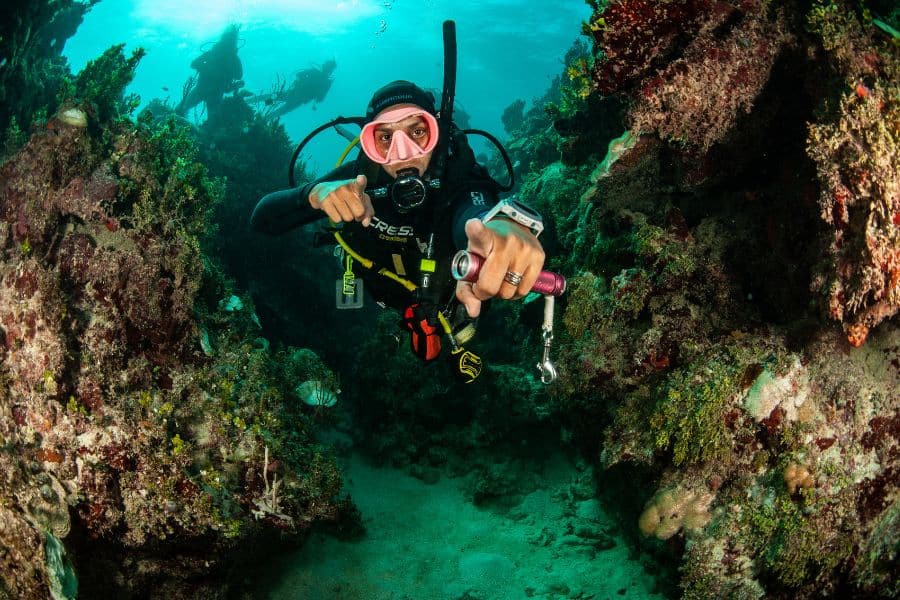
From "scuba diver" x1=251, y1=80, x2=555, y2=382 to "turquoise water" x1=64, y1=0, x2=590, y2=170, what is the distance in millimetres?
31987

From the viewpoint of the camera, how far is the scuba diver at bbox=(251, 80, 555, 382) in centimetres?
338

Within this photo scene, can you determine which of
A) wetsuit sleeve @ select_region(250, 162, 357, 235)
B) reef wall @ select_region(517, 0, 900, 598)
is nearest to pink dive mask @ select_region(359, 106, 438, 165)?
wetsuit sleeve @ select_region(250, 162, 357, 235)

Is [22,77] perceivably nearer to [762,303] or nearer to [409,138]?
[409,138]

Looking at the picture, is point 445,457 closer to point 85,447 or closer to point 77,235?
point 85,447

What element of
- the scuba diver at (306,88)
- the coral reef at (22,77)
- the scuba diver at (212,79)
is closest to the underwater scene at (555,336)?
the coral reef at (22,77)

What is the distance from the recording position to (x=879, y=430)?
289 cm

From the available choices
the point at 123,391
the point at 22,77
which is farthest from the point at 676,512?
the point at 22,77

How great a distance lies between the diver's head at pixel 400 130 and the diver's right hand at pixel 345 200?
2.64ft

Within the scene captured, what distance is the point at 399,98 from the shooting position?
12.3 feet

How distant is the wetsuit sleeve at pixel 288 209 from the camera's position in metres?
3.57

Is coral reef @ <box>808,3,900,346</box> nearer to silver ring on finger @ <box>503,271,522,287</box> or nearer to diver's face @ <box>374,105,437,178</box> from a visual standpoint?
silver ring on finger @ <box>503,271,522,287</box>

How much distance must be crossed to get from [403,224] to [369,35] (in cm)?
6495

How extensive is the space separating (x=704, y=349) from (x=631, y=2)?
102 inches

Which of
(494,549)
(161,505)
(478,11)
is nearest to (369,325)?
(494,549)
